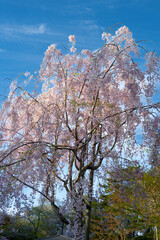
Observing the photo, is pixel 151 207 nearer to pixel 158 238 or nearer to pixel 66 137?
pixel 158 238

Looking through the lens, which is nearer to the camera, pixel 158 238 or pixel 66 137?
pixel 66 137

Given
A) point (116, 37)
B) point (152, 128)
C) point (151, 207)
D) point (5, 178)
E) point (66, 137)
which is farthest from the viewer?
point (151, 207)

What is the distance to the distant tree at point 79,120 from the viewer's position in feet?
24.8

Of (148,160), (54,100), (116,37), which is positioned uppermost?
(116,37)

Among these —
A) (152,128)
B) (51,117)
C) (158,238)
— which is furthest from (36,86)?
(158,238)

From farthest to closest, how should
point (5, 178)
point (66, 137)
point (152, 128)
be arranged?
point (66, 137) → point (152, 128) → point (5, 178)

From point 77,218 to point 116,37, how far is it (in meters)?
7.08

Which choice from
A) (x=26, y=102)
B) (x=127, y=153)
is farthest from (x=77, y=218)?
(x=26, y=102)

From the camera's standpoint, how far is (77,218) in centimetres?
778

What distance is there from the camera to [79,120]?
29.6 feet

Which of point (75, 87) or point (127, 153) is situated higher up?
point (75, 87)

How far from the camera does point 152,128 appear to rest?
7.72 meters

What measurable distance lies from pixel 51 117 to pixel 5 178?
11.1 ft

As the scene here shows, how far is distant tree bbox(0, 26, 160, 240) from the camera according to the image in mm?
7551
